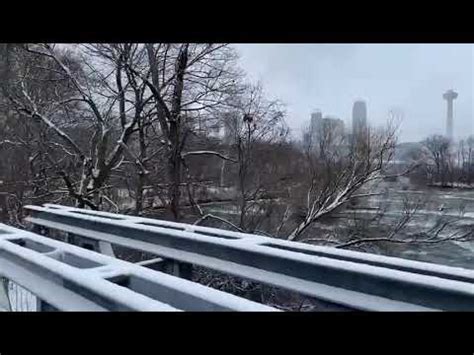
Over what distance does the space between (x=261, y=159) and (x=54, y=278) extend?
6060 mm

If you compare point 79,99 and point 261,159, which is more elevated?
point 79,99

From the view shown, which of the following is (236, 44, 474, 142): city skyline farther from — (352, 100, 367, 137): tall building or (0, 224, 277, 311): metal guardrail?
(0, 224, 277, 311): metal guardrail

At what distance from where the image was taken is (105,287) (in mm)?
799

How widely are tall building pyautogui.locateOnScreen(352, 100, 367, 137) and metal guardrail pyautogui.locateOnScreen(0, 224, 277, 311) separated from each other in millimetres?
5952

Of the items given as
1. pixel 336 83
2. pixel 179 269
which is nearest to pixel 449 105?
pixel 336 83

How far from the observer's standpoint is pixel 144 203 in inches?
269

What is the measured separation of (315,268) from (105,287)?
Answer: 591 millimetres

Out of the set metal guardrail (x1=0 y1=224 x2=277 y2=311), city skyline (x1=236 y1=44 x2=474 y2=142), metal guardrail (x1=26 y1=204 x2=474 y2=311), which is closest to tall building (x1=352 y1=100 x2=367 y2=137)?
city skyline (x1=236 y1=44 x2=474 y2=142)

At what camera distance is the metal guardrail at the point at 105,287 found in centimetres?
78

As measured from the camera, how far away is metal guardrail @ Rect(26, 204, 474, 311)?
0.99 m

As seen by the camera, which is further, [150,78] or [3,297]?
[150,78]
